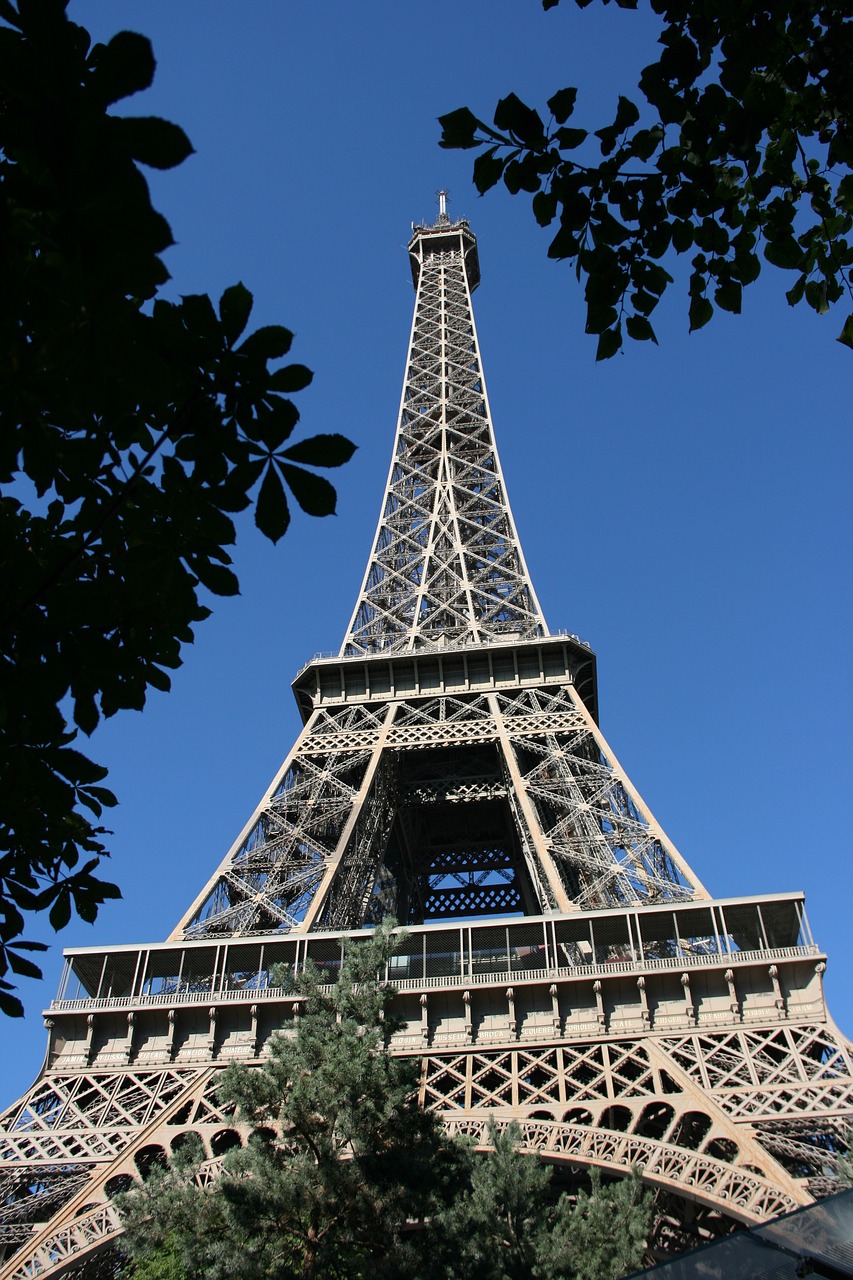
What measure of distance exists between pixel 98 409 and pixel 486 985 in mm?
21754

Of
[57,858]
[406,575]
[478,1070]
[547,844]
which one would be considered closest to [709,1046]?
[478,1070]

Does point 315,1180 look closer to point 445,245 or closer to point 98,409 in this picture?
point 98,409

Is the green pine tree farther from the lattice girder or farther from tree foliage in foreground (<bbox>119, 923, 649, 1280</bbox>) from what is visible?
the lattice girder

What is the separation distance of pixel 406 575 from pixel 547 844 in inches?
680

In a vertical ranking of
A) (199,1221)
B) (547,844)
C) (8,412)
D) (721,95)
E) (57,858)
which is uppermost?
(547,844)

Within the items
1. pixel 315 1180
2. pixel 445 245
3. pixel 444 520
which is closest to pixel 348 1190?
pixel 315 1180

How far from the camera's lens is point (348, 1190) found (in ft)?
46.1

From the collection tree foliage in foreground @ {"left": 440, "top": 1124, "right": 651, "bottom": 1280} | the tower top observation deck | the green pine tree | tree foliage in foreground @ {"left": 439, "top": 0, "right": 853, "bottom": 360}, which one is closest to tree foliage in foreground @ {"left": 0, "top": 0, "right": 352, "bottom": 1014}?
tree foliage in foreground @ {"left": 439, "top": 0, "right": 853, "bottom": 360}

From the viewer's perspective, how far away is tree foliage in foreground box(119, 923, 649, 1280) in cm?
1373

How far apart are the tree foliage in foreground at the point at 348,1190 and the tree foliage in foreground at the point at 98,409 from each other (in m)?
9.51

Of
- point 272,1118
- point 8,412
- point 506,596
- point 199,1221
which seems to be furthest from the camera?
point 506,596

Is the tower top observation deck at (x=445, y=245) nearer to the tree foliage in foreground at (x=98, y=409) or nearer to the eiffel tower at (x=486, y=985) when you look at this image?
the eiffel tower at (x=486, y=985)

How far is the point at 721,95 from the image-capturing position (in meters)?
6.24

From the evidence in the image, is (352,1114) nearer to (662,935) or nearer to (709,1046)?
(709,1046)
